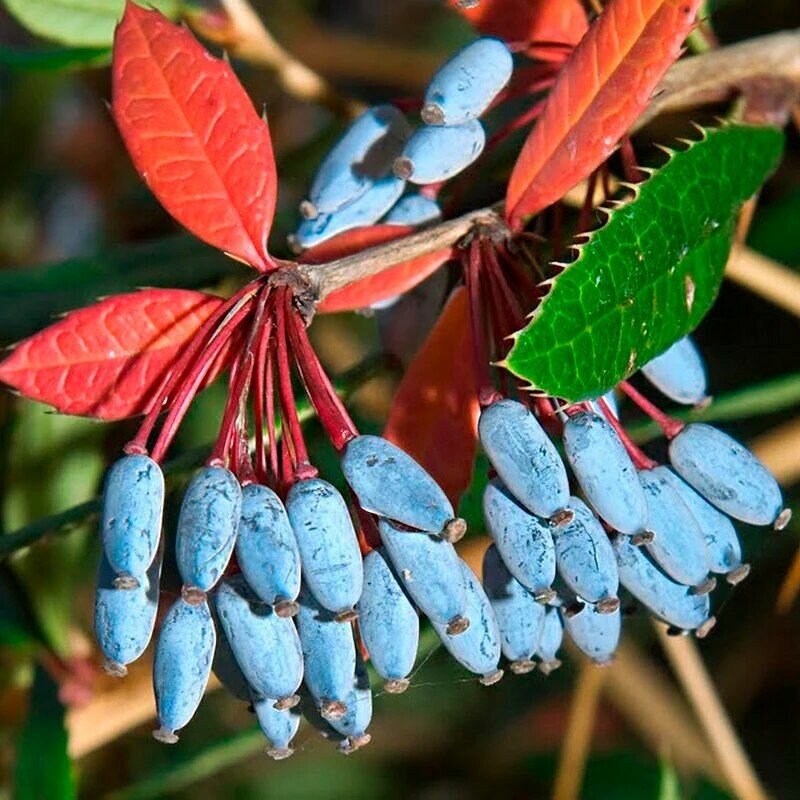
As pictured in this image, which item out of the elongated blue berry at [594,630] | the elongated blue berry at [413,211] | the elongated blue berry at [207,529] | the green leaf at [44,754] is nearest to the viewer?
the elongated blue berry at [207,529]

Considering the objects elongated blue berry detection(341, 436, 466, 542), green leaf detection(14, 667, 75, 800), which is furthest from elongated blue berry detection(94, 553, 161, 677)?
green leaf detection(14, 667, 75, 800)

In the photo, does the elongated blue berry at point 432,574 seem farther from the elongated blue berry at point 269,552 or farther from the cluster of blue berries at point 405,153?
the cluster of blue berries at point 405,153

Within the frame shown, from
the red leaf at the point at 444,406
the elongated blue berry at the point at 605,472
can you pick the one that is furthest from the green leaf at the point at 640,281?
the red leaf at the point at 444,406

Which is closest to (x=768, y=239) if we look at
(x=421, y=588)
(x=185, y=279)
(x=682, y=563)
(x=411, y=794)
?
(x=185, y=279)

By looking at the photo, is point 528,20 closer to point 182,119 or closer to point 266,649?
point 182,119

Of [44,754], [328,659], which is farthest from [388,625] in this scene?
[44,754]

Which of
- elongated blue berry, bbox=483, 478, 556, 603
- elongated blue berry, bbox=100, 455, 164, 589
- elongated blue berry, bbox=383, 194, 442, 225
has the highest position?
elongated blue berry, bbox=383, 194, 442, 225

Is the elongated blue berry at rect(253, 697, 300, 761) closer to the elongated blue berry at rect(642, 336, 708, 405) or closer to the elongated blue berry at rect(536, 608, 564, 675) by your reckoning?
the elongated blue berry at rect(536, 608, 564, 675)
